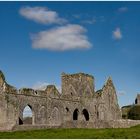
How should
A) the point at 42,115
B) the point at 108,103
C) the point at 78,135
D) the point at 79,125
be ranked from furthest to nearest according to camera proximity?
the point at 108,103 → the point at 42,115 → the point at 79,125 → the point at 78,135

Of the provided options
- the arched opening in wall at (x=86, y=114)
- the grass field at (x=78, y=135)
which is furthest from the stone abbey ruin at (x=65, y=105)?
the grass field at (x=78, y=135)

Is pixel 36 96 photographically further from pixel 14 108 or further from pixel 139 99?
pixel 139 99

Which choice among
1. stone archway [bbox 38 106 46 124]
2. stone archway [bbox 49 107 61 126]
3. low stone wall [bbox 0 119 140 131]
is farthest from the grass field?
stone archway [bbox 49 107 61 126]

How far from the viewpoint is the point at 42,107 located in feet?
162

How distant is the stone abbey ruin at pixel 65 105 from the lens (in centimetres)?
4366

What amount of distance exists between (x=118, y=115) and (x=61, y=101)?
48.6 feet

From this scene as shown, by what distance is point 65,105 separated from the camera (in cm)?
5400

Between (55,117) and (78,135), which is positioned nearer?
(78,135)

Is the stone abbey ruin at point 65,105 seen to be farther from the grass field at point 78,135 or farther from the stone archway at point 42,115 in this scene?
the grass field at point 78,135

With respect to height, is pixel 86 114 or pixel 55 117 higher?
pixel 86 114

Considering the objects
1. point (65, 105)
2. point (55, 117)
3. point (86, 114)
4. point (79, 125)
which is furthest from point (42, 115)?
point (86, 114)

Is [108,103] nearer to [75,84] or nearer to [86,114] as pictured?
[86,114]

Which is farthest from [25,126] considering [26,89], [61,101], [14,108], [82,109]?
[82,109]

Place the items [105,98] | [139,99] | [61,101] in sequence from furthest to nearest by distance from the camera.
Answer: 1. [139,99]
2. [105,98]
3. [61,101]
